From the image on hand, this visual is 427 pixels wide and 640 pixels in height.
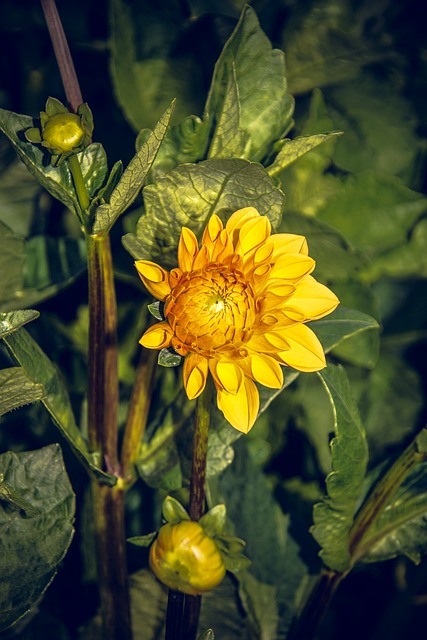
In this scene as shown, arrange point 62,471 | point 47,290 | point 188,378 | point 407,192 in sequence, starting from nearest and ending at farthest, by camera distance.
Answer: point 188,378 → point 62,471 → point 47,290 → point 407,192

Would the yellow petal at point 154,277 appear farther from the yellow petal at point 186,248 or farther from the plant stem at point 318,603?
the plant stem at point 318,603

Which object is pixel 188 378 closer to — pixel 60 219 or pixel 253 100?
pixel 253 100

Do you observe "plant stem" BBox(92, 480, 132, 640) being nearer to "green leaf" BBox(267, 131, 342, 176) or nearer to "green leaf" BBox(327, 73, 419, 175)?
"green leaf" BBox(267, 131, 342, 176)

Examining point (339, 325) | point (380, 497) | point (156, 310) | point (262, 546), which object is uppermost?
point (156, 310)

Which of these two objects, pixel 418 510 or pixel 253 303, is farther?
pixel 418 510

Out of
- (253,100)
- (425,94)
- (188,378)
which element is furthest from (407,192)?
(188,378)

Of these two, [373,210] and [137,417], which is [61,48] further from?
[373,210]

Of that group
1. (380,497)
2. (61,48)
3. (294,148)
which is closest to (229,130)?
(294,148)

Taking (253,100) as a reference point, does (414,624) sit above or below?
below
